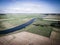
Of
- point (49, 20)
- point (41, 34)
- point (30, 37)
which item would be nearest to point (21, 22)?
point (30, 37)

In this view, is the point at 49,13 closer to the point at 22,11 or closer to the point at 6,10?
the point at 22,11

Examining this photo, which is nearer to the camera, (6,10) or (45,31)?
(45,31)

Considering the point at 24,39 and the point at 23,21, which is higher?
the point at 23,21

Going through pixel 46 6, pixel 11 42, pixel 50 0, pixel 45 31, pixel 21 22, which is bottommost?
pixel 11 42

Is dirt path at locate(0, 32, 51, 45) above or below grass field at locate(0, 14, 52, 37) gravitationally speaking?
below

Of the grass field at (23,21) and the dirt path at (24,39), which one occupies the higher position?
the grass field at (23,21)

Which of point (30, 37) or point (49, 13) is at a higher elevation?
point (49, 13)
